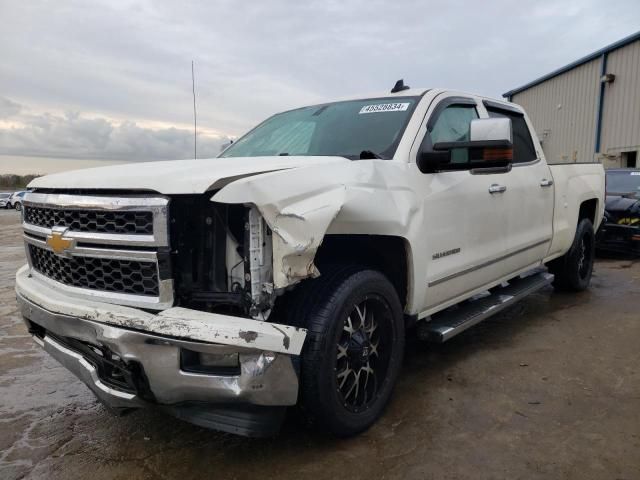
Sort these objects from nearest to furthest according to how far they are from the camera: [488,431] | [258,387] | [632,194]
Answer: [258,387], [488,431], [632,194]

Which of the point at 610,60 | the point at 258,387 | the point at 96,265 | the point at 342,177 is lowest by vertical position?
the point at 258,387

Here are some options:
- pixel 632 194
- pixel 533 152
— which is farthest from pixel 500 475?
pixel 632 194

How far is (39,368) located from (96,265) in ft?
6.50

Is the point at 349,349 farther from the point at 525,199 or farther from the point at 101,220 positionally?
the point at 525,199

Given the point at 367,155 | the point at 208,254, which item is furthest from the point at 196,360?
the point at 367,155

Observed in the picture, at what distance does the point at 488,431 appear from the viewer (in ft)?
8.66

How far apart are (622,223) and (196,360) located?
25.7 ft

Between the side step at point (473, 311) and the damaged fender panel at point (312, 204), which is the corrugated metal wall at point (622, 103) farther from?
the damaged fender panel at point (312, 204)

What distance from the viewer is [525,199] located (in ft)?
13.2

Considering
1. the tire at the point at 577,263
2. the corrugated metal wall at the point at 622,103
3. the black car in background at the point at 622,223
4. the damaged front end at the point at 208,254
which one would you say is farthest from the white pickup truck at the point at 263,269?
the corrugated metal wall at the point at 622,103

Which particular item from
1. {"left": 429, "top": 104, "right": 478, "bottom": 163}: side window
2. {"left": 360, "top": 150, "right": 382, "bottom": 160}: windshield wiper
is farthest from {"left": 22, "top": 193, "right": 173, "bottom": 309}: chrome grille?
{"left": 429, "top": 104, "right": 478, "bottom": 163}: side window

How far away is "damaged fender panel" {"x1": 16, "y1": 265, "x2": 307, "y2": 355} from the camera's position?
195 centimetres

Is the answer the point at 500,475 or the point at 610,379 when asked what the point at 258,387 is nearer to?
the point at 500,475

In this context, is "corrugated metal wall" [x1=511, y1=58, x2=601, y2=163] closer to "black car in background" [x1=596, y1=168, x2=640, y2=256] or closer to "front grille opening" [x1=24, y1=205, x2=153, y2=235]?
"black car in background" [x1=596, y1=168, x2=640, y2=256]
